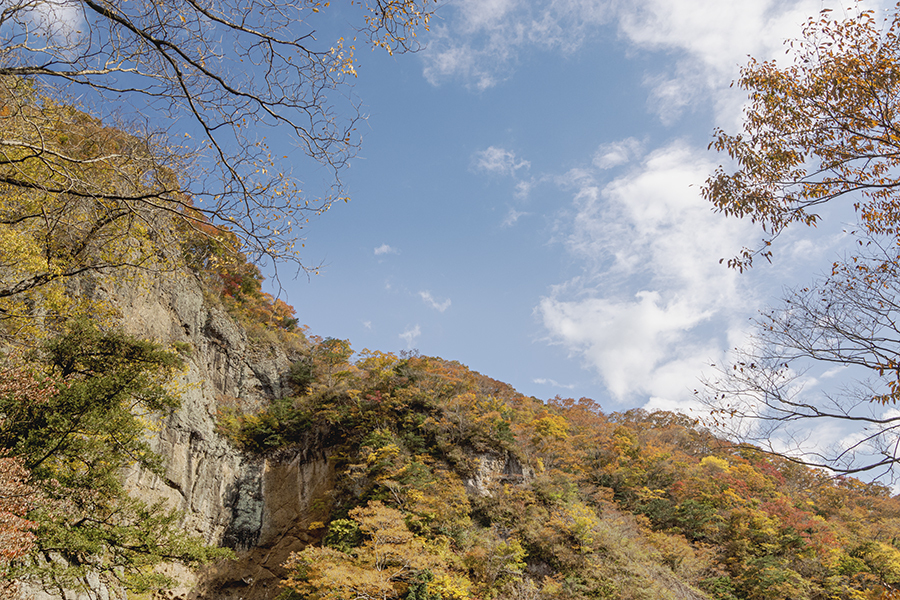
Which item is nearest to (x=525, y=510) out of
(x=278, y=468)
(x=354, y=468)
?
(x=354, y=468)

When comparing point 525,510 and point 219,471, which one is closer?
point 525,510

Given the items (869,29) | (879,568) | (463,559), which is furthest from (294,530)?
(879,568)

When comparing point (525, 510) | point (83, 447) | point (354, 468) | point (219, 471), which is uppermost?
point (354, 468)

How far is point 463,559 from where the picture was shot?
12.9 meters

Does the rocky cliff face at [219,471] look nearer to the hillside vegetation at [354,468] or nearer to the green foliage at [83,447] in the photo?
the hillside vegetation at [354,468]

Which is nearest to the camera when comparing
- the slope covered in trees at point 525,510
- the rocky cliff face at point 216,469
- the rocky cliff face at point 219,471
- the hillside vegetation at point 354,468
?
the hillside vegetation at point 354,468

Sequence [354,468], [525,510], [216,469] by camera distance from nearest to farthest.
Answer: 1. [354,468]
2. [525,510]
3. [216,469]

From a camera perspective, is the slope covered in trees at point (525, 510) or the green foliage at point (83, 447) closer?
the green foliage at point (83, 447)

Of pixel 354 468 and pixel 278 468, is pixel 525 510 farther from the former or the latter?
pixel 278 468

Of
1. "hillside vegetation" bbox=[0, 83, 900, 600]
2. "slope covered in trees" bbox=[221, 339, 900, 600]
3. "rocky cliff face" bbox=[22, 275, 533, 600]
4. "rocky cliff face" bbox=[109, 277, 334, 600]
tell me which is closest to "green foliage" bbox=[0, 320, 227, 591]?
"hillside vegetation" bbox=[0, 83, 900, 600]

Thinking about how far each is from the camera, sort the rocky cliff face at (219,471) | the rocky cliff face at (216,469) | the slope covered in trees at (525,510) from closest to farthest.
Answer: the slope covered in trees at (525,510), the rocky cliff face at (216,469), the rocky cliff face at (219,471)

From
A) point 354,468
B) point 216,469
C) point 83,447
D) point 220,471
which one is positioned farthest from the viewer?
point 220,471

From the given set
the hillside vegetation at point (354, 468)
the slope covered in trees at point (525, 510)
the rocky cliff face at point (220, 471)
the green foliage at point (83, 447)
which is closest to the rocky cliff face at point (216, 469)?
the rocky cliff face at point (220, 471)

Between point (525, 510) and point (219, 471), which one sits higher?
point (525, 510)
